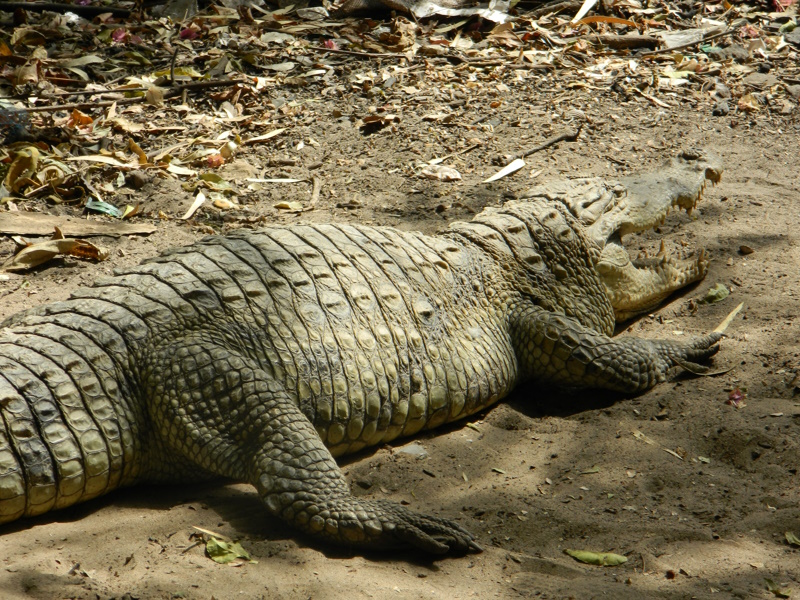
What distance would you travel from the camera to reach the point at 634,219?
4.58 meters

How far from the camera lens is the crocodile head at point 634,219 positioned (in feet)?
14.1

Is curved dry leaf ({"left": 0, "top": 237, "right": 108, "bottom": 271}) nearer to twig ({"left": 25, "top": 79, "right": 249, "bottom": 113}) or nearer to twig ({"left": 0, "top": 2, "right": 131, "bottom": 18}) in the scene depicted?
twig ({"left": 25, "top": 79, "right": 249, "bottom": 113})

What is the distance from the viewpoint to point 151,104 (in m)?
6.08

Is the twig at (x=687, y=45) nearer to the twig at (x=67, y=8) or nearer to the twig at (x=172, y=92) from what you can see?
the twig at (x=172, y=92)

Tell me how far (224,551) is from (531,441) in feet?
4.73

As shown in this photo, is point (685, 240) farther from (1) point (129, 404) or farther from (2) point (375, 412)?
(1) point (129, 404)

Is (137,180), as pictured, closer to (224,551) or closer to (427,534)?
(224,551)

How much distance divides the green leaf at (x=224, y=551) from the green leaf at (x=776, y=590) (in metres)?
1.60

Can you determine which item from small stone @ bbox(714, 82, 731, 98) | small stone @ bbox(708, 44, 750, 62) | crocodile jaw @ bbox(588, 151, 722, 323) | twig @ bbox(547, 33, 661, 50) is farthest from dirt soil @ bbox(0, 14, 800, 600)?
twig @ bbox(547, 33, 661, 50)

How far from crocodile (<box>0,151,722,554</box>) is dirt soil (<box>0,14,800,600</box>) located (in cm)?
12

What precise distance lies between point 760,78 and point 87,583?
20.9 ft

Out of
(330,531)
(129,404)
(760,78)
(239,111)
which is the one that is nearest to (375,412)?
(330,531)

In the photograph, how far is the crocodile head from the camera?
431 cm

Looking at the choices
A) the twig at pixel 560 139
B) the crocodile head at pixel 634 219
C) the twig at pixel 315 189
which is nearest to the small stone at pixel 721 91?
the twig at pixel 560 139
